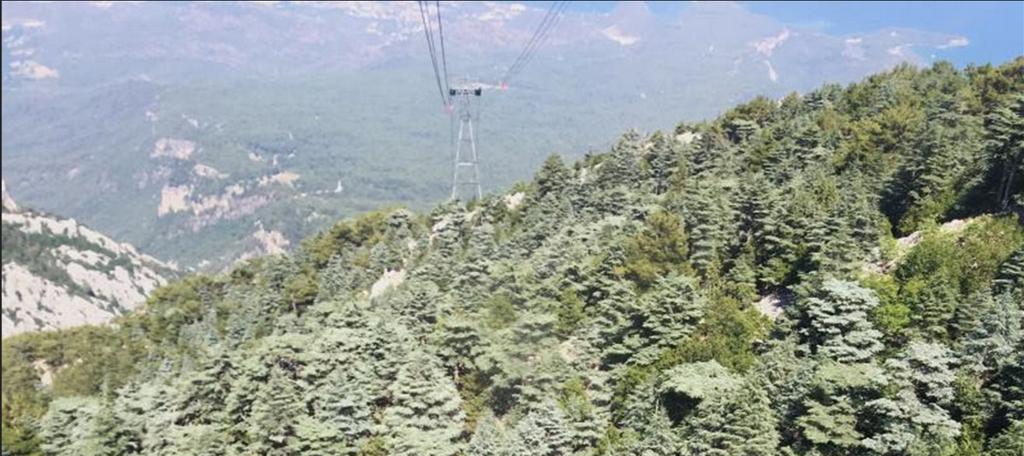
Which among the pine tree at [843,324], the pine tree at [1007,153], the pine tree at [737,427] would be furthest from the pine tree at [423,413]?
the pine tree at [1007,153]

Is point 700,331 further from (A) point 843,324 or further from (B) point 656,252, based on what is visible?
(B) point 656,252

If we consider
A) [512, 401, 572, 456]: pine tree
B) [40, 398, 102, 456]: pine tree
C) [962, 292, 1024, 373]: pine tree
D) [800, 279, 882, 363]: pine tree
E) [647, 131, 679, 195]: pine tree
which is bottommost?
[40, 398, 102, 456]: pine tree

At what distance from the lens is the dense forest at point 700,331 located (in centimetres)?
3850

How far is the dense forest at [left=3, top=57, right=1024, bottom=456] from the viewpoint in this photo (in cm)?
3850

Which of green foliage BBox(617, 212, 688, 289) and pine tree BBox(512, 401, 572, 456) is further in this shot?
green foliage BBox(617, 212, 688, 289)

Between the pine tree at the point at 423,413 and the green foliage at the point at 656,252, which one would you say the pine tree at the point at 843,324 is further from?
the pine tree at the point at 423,413

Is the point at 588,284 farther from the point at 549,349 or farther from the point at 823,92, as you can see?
the point at 823,92

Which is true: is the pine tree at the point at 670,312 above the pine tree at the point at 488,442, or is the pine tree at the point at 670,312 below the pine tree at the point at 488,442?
above

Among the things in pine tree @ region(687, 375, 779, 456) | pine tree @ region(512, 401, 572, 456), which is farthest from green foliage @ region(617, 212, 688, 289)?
pine tree @ region(687, 375, 779, 456)

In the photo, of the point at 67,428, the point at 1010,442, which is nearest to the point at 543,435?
the point at 1010,442

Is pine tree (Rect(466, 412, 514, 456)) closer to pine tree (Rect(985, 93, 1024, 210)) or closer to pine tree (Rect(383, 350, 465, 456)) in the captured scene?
pine tree (Rect(383, 350, 465, 456))

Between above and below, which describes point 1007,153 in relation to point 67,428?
above

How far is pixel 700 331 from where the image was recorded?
50562 millimetres

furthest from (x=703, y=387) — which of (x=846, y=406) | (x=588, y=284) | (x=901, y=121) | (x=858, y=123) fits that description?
(x=858, y=123)
